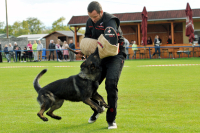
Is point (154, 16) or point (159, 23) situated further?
point (159, 23)

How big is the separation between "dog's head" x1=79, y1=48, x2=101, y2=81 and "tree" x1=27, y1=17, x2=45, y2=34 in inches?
4056

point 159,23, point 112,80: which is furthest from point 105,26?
point 159,23

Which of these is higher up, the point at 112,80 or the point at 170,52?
the point at 170,52

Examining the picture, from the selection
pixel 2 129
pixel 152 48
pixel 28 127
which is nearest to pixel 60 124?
pixel 28 127

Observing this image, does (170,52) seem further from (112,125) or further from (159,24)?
(112,125)

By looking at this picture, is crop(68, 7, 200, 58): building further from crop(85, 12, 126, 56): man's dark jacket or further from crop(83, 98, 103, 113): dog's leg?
crop(83, 98, 103, 113): dog's leg

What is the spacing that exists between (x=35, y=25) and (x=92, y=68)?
105 m

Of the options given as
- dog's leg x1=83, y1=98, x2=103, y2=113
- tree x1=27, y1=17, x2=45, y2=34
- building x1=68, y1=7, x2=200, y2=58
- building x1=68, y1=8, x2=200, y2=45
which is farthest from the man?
tree x1=27, y1=17, x2=45, y2=34

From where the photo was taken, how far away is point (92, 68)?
4516 millimetres

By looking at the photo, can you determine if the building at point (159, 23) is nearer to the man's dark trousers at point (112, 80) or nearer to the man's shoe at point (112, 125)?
the man's dark trousers at point (112, 80)

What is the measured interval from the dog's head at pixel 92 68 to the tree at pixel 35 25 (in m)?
103

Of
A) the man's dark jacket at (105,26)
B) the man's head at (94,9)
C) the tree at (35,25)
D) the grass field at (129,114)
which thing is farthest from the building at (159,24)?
the tree at (35,25)

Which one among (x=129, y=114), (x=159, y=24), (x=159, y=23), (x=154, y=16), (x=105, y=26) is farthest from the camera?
(x=159, y=24)

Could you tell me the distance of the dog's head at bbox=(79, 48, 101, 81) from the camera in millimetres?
4484
